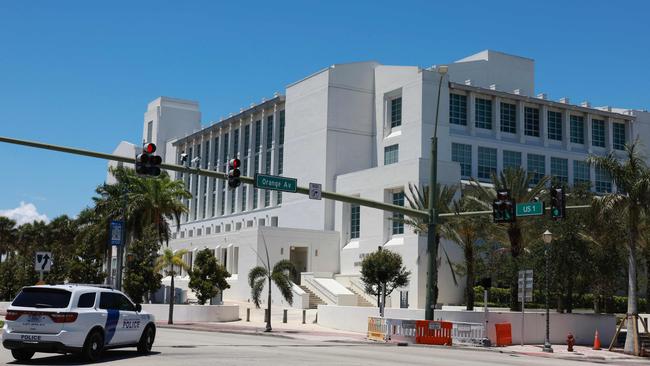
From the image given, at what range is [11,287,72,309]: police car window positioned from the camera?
17.2m

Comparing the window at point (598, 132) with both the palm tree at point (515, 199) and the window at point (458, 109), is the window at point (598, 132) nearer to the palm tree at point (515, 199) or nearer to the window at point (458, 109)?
the window at point (458, 109)

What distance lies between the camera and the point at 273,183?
26.1 meters

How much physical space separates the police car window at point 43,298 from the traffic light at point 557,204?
1554 cm

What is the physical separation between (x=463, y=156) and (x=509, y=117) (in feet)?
23.8

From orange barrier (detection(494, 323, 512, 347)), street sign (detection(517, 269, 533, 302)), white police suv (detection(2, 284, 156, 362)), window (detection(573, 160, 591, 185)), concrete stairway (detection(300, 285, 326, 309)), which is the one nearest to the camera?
white police suv (detection(2, 284, 156, 362))

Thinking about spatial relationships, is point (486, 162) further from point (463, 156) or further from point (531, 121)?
point (531, 121)

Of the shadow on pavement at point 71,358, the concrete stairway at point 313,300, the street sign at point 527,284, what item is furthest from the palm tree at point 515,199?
the shadow on pavement at point 71,358

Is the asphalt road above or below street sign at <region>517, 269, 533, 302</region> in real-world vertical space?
below

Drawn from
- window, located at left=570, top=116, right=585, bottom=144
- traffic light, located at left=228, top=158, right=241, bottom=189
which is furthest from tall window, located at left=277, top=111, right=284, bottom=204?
traffic light, located at left=228, top=158, right=241, bottom=189

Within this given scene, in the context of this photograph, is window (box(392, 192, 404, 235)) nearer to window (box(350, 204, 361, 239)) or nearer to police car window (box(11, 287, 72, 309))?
window (box(350, 204, 361, 239))

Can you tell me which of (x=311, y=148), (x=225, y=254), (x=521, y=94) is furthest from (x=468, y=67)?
(x=225, y=254)

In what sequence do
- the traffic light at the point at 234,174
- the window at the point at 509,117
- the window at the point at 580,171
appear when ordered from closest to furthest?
the traffic light at the point at 234,174 → the window at the point at 509,117 → the window at the point at 580,171

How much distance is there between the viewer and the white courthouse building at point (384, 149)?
195 feet

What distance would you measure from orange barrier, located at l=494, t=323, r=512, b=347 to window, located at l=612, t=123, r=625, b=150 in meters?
45.1
